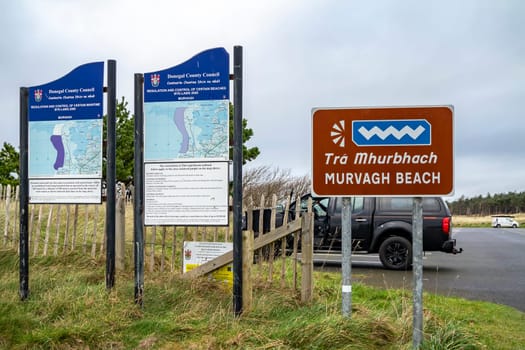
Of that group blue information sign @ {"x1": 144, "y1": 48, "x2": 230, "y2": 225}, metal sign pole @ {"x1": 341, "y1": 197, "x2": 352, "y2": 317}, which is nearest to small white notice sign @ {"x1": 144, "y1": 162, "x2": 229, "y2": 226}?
blue information sign @ {"x1": 144, "y1": 48, "x2": 230, "y2": 225}

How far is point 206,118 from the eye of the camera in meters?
5.60

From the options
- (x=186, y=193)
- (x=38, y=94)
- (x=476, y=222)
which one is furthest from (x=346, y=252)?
(x=476, y=222)

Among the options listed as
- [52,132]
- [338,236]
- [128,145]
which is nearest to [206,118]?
[52,132]

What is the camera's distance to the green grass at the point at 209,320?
178 inches

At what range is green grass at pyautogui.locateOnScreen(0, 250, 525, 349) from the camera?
4.53 m

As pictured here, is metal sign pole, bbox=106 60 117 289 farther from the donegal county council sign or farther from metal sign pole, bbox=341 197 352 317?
metal sign pole, bbox=341 197 352 317

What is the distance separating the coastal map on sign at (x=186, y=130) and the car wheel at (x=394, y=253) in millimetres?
6872

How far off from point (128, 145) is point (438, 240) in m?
20.5

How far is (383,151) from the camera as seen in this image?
4.68 m

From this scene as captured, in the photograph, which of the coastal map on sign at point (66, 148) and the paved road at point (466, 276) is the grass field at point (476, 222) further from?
the coastal map on sign at point (66, 148)

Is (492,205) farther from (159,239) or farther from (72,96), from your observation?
(72,96)

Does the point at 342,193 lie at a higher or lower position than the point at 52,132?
lower

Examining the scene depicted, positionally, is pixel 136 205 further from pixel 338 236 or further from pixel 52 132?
pixel 338 236

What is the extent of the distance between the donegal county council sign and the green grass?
3.96ft
